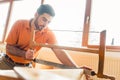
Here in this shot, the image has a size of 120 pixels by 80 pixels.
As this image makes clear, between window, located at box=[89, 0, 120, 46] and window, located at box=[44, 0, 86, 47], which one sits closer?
window, located at box=[89, 0, 120, 46]

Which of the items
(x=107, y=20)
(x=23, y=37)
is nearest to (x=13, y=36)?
(x=23, y=37)

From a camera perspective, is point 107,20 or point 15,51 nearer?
point 15,51

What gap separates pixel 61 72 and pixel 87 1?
9.41ft

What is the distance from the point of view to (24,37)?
1.87 metres

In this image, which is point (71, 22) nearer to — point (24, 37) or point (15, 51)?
point (24, 37)

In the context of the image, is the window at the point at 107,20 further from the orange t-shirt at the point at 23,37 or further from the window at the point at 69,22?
the orange t-shirt at the point at 23,37

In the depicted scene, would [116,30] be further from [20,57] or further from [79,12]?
[20,57]

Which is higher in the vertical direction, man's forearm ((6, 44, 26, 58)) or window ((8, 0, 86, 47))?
window ((8, 0, 86, 47))

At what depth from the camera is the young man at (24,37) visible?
5.83 feet

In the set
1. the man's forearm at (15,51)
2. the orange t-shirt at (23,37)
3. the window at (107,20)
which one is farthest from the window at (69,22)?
the man's forearm at (15,51)

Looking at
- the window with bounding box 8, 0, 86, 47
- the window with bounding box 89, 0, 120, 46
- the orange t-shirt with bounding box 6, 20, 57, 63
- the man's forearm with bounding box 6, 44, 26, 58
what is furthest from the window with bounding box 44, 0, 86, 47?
the man's forearm with bounding box 6, 44, 26, 58

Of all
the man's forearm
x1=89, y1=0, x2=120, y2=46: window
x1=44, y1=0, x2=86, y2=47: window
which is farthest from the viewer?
x1=44, y1=0, x2=86, y2=47: window

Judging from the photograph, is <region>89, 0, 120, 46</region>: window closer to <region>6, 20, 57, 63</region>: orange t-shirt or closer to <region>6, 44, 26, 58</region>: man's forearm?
<region>6, 20, 57, 63</region>: orange t-shirt

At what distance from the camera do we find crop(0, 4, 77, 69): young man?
178 cm
